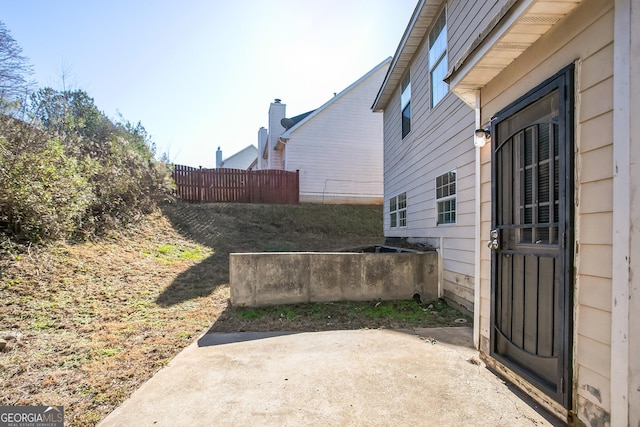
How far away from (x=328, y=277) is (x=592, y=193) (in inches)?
157

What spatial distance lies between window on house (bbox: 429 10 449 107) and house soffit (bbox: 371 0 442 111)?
20 centimetres

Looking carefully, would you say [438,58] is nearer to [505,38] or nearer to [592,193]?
[505,38]

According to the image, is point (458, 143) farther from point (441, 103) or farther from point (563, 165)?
point (563, 165)

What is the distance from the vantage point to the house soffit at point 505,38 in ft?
6.40

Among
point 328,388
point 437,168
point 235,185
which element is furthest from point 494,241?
point 235,185

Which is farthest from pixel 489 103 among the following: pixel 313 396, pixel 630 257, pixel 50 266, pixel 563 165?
pixel 50 266

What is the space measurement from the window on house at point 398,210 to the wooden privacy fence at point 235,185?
588 cm

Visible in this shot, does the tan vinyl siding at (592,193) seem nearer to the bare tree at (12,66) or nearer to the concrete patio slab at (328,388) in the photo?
the concrete patio slab at (328,388)

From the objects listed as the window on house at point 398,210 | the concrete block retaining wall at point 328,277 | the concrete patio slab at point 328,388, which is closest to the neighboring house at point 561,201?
the concrete patio slab at point 328,388

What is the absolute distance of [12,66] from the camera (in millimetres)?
6887

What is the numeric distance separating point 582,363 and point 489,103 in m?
Result: 2.27

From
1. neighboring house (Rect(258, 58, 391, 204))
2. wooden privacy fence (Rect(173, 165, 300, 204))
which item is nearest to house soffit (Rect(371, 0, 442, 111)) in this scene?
neighboring house (Rect(258, 58, 391, 204))

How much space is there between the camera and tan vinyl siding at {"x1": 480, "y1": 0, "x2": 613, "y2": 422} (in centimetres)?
164

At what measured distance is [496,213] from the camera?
2.70 m
